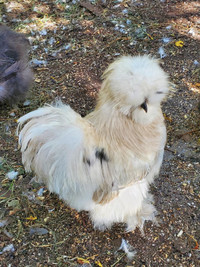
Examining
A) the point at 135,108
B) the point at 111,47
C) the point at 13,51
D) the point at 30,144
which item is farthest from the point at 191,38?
the point at 30,144

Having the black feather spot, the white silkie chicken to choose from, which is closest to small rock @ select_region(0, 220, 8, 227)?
the white silkie chicken

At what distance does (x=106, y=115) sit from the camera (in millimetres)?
2049

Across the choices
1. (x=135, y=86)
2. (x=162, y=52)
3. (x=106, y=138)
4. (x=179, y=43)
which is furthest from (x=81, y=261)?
(x=179, y=43)

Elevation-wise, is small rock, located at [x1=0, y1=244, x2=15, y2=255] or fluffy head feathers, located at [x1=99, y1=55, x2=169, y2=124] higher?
fluffy head feathers, located at [x1=99, y1=55, x2=169, y2=124]

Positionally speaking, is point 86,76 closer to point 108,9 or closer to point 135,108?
point 108,9

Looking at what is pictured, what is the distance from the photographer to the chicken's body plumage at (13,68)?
3506 mm

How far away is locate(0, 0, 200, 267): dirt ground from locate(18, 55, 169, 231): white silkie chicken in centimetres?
72

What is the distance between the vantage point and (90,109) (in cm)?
372

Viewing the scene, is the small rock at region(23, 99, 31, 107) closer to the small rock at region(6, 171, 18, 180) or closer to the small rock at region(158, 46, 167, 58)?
the small rock at region(6, 171, 18, 180)

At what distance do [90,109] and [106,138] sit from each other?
1.68 m

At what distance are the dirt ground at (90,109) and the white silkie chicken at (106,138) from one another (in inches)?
28.4

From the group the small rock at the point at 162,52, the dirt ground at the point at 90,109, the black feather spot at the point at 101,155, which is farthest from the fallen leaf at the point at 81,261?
the small rock at the point at 162,52

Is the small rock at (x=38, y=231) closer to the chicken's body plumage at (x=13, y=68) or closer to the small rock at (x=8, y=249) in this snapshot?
the small rock at (x=8, y=249)

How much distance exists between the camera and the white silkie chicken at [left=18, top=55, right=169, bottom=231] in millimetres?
1916
